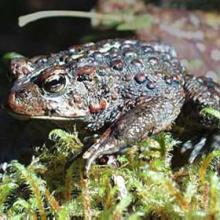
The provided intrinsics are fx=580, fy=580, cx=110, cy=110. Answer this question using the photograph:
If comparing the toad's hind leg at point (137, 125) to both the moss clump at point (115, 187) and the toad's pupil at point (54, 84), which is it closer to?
the moss clump at point (115, 187)

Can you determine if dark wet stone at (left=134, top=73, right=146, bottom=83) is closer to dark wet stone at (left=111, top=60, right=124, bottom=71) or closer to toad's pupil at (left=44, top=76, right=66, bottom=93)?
dark wet stone at (left=111, top=60, right=124, bottom=71)

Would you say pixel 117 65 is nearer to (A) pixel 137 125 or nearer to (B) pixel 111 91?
(B) pixel 111 91

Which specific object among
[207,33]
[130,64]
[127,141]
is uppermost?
[207,33]

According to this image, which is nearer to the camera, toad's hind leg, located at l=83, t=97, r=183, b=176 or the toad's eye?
toad's hind leg, located at l=83, t=97, r=183, b=176

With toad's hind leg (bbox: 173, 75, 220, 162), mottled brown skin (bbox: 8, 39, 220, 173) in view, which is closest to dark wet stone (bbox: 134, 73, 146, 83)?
mottled brown skin (bbox: 8, 39, 220, 173)

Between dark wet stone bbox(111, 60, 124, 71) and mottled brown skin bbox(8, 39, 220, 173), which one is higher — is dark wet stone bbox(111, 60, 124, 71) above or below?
above

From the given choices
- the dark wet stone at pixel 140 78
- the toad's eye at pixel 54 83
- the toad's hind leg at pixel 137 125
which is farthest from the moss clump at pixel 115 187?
the dark wet stone at pixel 140 78

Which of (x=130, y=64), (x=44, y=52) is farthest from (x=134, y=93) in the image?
(x=44, y=52)

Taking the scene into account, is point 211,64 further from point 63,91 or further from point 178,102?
point 63,91
